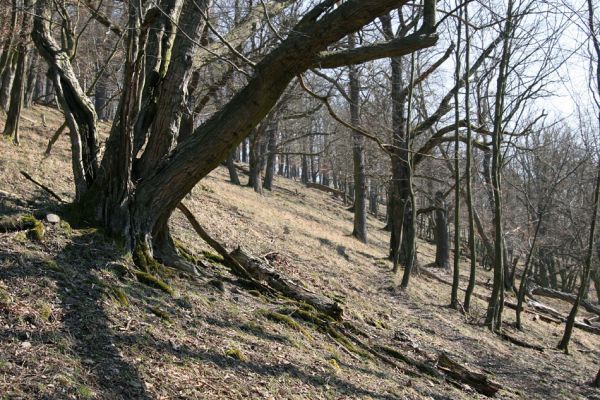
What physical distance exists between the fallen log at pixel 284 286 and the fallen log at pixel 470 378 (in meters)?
1.75

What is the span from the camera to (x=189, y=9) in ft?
25.4

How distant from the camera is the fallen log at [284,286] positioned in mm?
8203

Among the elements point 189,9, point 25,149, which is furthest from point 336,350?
point 25,149

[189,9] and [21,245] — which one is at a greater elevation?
[189,9]

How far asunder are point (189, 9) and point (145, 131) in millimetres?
1969

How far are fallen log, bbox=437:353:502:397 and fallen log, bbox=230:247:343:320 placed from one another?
5.75 feet

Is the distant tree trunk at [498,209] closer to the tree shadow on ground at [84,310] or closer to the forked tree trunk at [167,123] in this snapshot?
the forked tree trunk at [167,123]

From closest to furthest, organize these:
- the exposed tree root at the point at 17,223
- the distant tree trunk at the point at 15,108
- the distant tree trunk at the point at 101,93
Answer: the exposed tree root at the point at 17,223 < the distant tree trunk at the point at 15,108 < the distant tree trunk at the point at 101,93

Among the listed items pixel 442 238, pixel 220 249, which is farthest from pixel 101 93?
pixel 220 249

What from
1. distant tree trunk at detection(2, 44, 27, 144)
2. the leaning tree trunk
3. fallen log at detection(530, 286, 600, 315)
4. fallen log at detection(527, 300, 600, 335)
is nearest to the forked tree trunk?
the leaning tree trunk

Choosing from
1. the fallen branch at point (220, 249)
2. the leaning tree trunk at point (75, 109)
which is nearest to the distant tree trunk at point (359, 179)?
the fallen branch at point (220, 249)

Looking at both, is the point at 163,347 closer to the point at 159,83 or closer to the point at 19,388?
the point at 19,388

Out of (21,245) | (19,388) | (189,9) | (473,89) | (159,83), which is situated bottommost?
(19,388)

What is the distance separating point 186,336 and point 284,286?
3.19m
